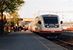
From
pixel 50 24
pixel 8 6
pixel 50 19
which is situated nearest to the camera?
pixel 50 24

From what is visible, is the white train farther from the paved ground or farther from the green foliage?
the green foliage

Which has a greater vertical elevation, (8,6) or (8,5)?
(8,5)

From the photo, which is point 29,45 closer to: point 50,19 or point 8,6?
point 50,19

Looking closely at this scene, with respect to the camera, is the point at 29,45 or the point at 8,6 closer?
the point at 29,45

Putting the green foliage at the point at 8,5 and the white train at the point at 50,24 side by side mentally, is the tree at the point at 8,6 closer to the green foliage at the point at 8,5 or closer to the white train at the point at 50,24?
the green foliage at the point at 8,5

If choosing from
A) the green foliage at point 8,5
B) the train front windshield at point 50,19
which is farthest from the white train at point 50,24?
the green foliage at point 8,5

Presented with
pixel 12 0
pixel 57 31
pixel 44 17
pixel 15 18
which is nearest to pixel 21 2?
pixel 12 0

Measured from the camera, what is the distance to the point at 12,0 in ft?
168

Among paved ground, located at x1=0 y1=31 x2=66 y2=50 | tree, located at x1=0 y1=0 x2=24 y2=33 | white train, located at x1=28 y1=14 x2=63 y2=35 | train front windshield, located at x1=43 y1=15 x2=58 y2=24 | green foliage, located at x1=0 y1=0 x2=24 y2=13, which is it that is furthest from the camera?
tree, located at x1=0 y1=0 x2=24 y2=33

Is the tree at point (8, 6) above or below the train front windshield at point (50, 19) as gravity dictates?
above

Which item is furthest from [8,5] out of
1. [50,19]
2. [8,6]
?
[50,19]

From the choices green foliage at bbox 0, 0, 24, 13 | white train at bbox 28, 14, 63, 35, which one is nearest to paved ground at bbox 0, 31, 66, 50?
white train at bbox 28, 14, 63, 35

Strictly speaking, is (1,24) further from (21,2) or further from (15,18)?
(15,18)

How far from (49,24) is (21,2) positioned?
14385 mm
